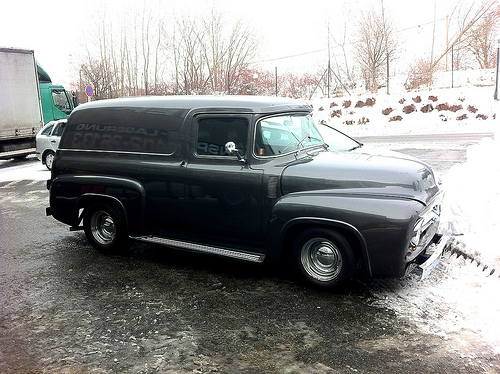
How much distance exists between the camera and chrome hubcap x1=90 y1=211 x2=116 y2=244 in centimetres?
626

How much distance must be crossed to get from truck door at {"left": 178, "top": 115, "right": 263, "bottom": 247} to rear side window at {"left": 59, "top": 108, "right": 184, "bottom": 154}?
404 millimetres

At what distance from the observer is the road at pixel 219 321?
3.50m

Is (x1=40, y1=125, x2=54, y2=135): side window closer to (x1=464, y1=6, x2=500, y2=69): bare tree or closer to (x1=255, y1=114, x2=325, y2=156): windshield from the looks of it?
(x1=255, y1=114, x2=325, y2=156): windshield

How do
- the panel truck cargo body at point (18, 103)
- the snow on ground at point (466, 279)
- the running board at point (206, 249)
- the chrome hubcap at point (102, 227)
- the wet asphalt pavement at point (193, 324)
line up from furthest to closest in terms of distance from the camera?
the panel truck cargo body at point (18, 103), the chrome hubcap at point (102, 227), the running board at point (206, 249), the snow on ground at point (466, 279), the wet asphalt pavement at point (193, 324)

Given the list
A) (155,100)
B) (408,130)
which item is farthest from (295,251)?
(408,130)

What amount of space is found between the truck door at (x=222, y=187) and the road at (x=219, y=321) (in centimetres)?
58

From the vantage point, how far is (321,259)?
186 inches

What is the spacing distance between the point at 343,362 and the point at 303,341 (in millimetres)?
421

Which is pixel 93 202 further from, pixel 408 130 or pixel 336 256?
pixel 408 130

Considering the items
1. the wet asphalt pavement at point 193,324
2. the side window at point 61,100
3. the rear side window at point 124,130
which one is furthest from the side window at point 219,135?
the side window at point 61,100

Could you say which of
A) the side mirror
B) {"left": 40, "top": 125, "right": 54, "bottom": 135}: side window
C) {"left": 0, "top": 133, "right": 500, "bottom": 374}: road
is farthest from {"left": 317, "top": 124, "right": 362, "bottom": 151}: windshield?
{"left": 40, "top": 125, "right": 54, "bottom": 135}: side window

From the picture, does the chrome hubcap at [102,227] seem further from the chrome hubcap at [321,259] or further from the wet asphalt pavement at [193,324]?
the chrome hubcap at [321,259]

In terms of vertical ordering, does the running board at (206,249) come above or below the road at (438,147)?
below

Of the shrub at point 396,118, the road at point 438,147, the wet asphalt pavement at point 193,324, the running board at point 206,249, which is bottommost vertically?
the wet asphalt pavement at point 193,324
